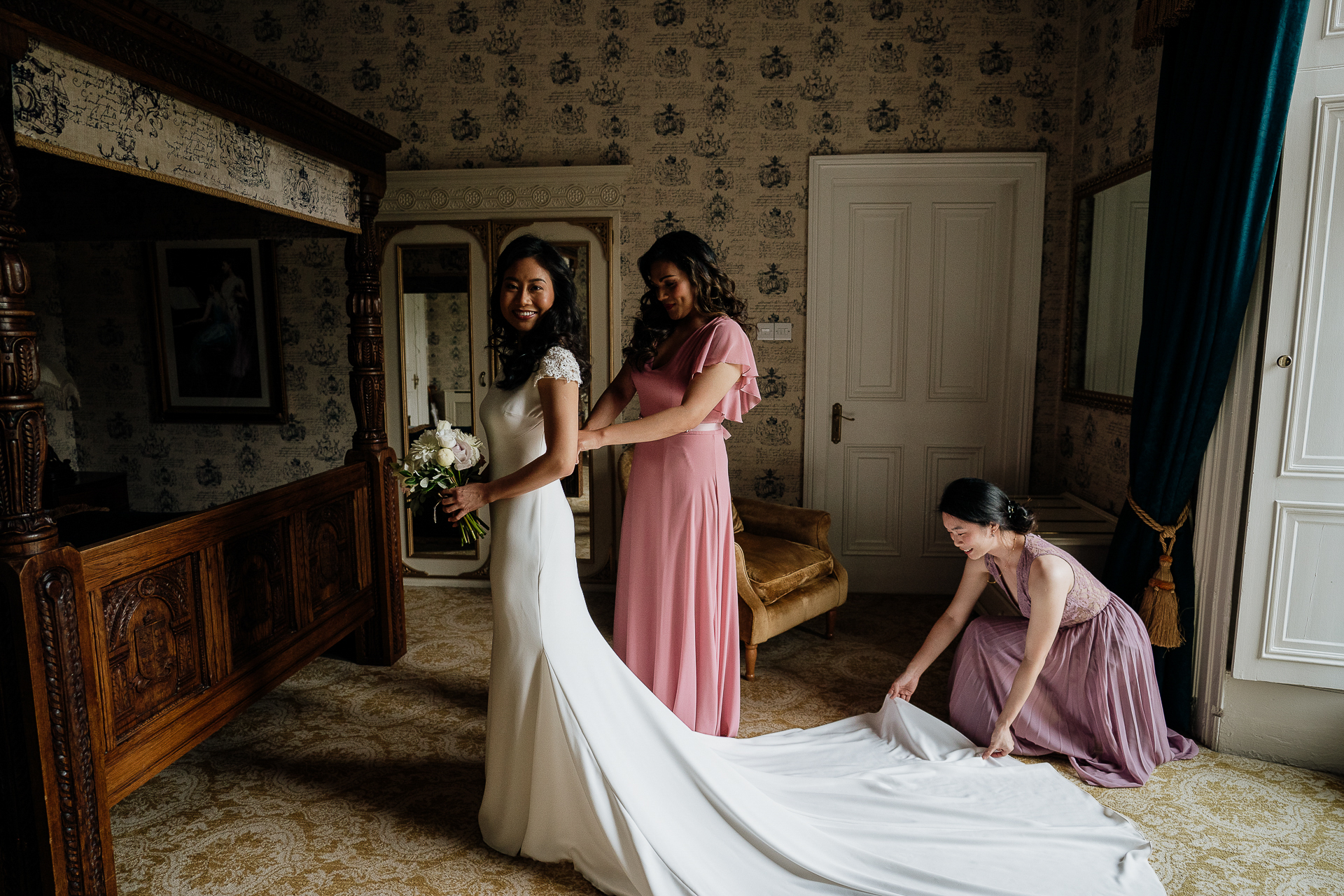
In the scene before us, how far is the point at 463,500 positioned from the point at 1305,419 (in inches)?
98.7

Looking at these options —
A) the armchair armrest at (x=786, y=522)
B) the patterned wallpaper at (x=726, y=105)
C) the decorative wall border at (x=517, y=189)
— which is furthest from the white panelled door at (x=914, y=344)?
the decorative wall border at (x=517, y=189)

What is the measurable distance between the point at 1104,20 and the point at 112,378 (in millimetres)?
5647

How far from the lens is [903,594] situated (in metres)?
4.41

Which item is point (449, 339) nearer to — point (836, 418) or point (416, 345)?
point (416, 345)

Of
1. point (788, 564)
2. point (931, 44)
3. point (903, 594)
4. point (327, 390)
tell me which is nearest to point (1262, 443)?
point (788, 564)

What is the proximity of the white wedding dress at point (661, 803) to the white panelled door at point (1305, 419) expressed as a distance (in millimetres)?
915

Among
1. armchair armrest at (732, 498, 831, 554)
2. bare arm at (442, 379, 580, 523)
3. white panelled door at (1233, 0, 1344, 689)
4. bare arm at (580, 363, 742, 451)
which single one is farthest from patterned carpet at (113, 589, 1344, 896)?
bare arm at (580, 363, 742, 451)

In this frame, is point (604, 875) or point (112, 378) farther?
point (112, 378)

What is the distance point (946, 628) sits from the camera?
2.61 m

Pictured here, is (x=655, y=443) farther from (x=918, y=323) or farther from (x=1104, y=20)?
(x=1104, y=20)

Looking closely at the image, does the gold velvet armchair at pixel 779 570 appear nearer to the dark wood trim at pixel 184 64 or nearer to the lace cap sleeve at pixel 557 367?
the lace cap sleeve at pixel 557 367

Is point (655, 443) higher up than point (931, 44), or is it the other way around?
point (931, 44)

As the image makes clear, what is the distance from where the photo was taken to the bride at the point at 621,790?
1.85 m

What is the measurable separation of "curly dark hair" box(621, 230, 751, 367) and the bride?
0.39m
